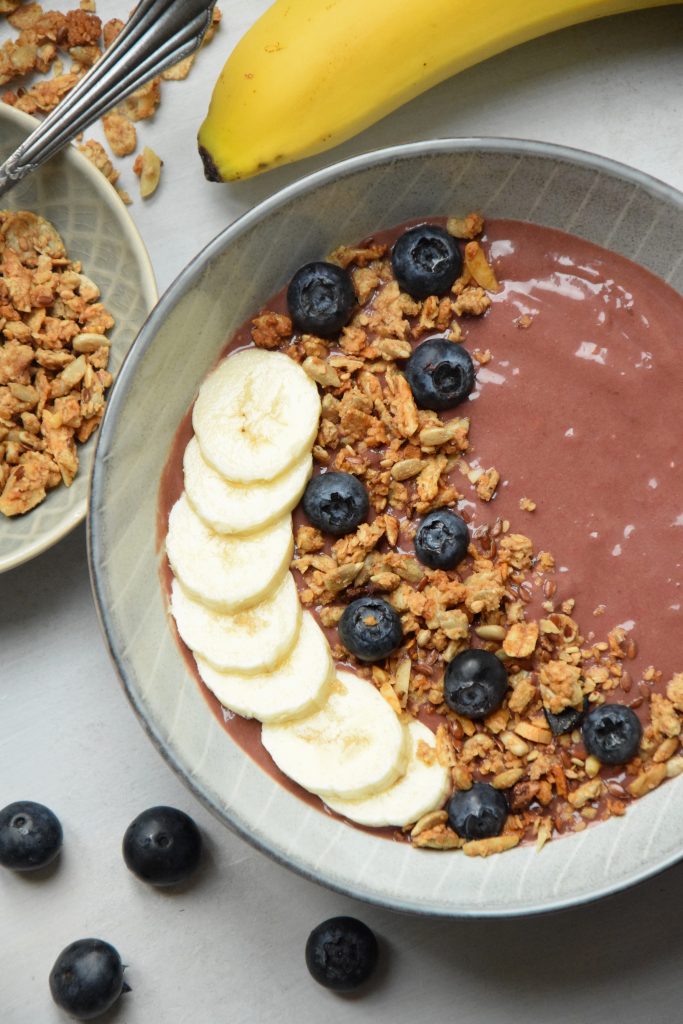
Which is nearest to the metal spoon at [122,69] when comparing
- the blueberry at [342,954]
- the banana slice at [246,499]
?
the banana slice at [246,499]

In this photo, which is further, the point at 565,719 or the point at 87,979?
the point at 87,979

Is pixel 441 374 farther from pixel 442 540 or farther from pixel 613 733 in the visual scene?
pixel 613 733

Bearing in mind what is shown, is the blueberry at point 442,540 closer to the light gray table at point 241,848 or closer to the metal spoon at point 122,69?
the light gray table at point 241,848

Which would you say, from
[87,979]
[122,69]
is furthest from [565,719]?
[122,69]

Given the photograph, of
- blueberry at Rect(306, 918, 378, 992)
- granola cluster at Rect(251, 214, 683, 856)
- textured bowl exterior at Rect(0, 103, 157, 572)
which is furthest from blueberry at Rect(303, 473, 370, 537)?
blueberry at Rect(306, 918, 378, 992)

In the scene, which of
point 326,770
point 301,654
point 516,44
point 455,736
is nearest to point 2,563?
point 301,654

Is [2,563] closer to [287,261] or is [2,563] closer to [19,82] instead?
[287,261]

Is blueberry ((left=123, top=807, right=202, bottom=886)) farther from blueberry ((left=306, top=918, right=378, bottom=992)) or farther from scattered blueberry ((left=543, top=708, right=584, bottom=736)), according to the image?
scattered blueberry ((left=543, top=708, right=584, bottom=736))
